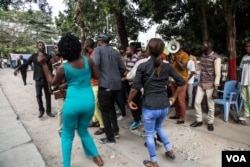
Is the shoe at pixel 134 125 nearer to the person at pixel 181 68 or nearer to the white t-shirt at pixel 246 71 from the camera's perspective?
the person at pixel 181 68

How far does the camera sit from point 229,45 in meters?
7.00

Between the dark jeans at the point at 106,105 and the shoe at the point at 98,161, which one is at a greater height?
the dark jeans at the point at 106,105

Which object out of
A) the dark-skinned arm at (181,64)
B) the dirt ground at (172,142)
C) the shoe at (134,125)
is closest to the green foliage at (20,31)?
the dirt ground at (172,142)

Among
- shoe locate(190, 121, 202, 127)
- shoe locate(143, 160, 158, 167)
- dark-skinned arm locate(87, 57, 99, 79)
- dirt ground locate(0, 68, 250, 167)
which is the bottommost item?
dirt ground locate(0, 68, 250, 167)

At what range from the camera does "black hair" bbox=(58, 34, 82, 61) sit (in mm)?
3158

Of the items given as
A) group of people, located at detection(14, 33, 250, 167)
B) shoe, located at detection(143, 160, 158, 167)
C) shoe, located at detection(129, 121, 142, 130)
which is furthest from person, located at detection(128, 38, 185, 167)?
shoe, located at detection(129, 121, 142, 130)

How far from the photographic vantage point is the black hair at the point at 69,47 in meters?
3.16

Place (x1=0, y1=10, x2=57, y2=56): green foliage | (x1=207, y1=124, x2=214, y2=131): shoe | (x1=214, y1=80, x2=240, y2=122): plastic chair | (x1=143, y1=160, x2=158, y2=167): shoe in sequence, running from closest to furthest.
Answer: (x1=143, y1=160, x2=158, y2=167): shoe < (x1=207, y1=124, x2=214, y2=131): shoe < (x1=214, y1=80, x2=240, y2=122): plastic chair < (x1=0, y1=10, x2=57, y2=56): green foliage

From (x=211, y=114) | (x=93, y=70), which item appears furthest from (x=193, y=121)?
(x=93, y=70)

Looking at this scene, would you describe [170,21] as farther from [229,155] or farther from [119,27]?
[229,155]

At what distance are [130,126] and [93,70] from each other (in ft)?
7.83

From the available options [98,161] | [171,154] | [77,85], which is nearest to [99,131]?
[98,161]

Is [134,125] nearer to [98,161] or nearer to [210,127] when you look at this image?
[210,127]

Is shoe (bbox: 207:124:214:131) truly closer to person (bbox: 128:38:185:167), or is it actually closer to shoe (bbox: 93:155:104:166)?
person (bbox: 128:38:185:167)
